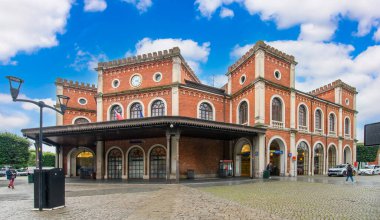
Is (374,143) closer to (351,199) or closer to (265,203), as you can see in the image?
(265,203)

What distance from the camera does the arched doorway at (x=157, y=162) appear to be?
980 inches

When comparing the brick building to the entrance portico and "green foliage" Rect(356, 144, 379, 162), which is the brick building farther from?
"green foliage" Rect(356, 144, 379, 162)

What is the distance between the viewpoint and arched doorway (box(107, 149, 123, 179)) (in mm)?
26688

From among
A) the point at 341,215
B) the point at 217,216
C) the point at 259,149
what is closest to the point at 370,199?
the point at 341,215

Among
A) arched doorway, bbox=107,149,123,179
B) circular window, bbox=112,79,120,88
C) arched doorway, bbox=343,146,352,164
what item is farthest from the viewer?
arched doorway, bbox=343,146,352,164

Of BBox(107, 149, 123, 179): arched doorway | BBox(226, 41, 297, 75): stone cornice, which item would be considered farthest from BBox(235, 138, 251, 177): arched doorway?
BBox(107, 149, 123, 179): arched doorway

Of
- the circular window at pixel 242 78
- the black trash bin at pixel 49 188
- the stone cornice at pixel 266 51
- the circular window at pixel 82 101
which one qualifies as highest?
the stone cornice at pixel 266 51

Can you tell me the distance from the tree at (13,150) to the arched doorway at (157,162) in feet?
96.4

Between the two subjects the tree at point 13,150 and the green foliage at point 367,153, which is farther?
the green foliage at point 367,153

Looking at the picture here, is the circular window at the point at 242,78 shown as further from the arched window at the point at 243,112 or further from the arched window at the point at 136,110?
the arched window at the point at 136,110

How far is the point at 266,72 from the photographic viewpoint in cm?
2584

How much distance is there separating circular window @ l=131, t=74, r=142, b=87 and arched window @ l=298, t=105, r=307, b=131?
16629 millimetres

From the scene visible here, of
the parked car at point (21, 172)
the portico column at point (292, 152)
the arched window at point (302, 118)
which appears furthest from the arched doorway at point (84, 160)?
the arched window at point (302, 118)

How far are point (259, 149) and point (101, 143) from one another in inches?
572
